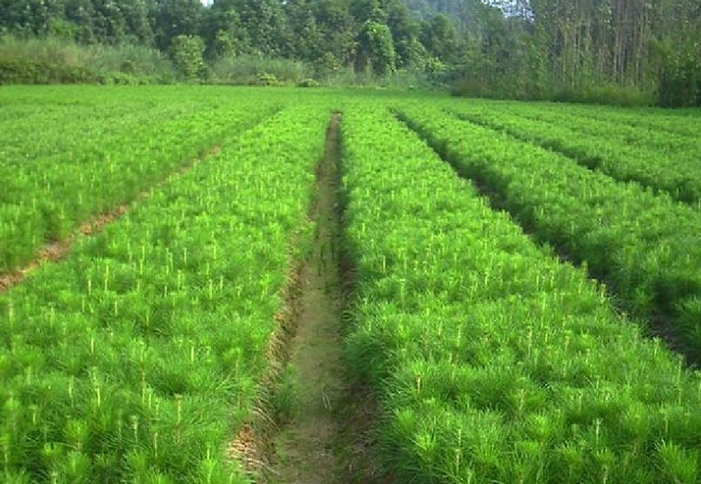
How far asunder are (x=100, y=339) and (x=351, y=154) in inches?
538

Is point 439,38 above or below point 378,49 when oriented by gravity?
above

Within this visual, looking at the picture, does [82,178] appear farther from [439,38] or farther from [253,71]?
[439,38]

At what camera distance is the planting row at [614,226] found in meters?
8.61

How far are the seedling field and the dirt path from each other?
0.03m

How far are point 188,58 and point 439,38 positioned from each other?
1910 inches

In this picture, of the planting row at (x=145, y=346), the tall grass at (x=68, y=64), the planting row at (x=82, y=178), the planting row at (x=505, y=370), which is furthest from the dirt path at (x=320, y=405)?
the tall grass at (x=68, y=64)

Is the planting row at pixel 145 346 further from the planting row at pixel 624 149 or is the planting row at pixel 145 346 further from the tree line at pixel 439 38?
the tree line at pixel 439 38

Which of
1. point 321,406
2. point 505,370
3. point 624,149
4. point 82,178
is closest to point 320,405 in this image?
point 321,406

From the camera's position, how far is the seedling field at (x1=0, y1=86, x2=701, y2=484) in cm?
489

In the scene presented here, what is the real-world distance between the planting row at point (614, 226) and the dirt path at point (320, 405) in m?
3.79

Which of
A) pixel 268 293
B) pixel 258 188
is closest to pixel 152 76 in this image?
Result: pixel 258 188

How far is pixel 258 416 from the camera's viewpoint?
6348mm

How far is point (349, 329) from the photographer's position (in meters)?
8.12

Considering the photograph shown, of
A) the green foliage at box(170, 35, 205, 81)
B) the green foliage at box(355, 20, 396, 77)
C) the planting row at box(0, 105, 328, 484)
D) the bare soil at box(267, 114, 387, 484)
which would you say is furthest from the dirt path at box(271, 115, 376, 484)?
the green foliage at box(355, 20, 396, 77)
